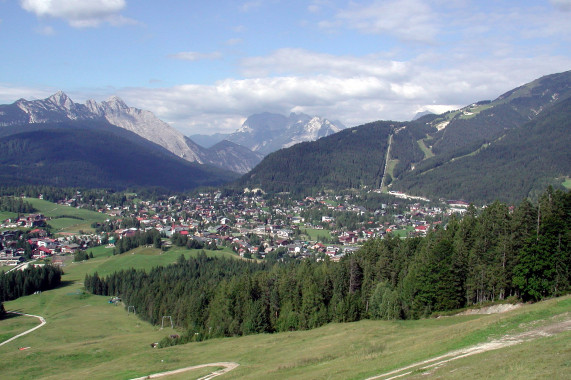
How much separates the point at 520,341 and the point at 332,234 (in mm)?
121900

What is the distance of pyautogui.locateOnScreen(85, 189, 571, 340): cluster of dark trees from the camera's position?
40.2 meters

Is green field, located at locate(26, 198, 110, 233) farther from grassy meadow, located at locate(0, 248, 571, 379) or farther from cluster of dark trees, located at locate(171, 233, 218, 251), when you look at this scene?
grassy meadow, located at locate(0, 248, 571, 379)

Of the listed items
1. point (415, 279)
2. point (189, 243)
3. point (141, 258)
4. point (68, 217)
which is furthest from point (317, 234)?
point (415, 279)

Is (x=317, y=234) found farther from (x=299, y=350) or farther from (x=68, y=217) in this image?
(x=299, y=350)

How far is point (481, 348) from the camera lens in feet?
75.7

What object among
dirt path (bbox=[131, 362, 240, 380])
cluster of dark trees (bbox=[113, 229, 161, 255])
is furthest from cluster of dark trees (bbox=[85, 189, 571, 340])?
cluster of dark trees (bbox=[113, 229, 161, 255])

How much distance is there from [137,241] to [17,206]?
77.4 m

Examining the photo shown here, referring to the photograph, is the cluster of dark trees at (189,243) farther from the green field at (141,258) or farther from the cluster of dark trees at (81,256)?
the cluster of dark trees at (81,256)

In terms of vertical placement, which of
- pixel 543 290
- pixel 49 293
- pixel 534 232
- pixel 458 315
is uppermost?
pixel 534 232

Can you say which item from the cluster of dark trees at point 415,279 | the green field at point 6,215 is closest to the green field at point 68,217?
the green field at point 6,215

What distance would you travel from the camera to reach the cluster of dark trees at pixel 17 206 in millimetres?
173625

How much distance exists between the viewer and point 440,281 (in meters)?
45.0

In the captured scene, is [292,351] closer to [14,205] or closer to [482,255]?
[482,255]

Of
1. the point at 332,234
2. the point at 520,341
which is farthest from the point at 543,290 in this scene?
the point at 332,234
